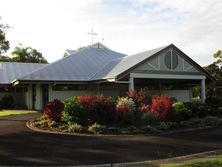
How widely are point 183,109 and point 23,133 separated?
8.37 metres

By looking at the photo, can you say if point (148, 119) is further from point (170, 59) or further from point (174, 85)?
point (174, 85)

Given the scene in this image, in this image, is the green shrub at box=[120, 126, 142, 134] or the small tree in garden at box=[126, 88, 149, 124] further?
the small tree in garden at box=[126, 88, 149, 124]

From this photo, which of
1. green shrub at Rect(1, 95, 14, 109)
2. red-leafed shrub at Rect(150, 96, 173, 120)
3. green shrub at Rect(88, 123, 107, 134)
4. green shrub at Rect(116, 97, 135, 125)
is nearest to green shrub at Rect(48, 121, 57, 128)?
green shrub at Rect(88, 123, 107, 134)

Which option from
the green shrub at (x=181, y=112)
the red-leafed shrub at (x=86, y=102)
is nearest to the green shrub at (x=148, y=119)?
the green shrub at (x=181, y=112)

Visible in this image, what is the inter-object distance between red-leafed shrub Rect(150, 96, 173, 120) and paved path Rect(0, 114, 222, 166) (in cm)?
229

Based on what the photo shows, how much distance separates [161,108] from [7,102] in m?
20.1

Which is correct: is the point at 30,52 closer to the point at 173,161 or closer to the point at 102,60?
the point at 102,60

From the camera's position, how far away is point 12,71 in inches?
1474

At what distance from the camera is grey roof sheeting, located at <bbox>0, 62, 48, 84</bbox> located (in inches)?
1384

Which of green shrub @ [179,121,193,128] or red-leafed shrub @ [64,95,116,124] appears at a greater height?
red-leafed shrub @ [64,95,116,124]

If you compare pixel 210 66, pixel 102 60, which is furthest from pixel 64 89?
pixel 210 66

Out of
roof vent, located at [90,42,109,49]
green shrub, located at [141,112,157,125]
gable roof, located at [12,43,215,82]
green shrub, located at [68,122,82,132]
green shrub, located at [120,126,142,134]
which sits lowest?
green shrub, located at [120,126,142,134]

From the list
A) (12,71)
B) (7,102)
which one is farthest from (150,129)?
(12,71)

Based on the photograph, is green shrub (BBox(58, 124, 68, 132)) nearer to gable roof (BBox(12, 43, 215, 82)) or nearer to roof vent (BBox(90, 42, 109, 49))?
gable roof (BBox(12, 43, 215, 82))
